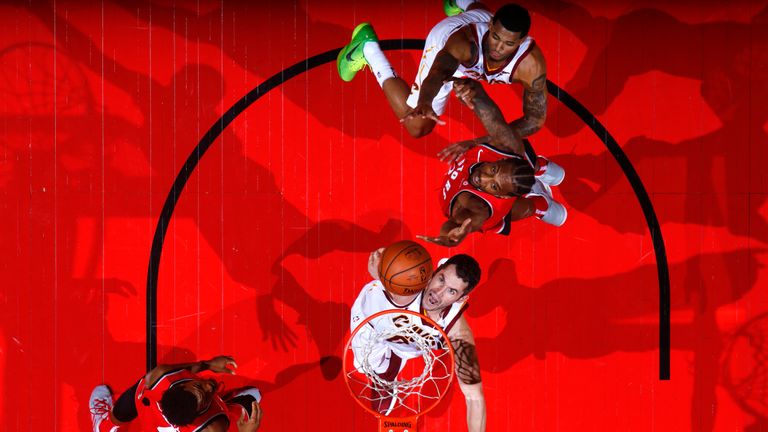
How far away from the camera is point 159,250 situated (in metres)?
5.15

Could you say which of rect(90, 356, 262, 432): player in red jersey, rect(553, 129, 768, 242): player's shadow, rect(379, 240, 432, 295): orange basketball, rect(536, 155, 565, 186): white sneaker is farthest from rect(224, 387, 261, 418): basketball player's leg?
rect(553, 129, 768, 242): player's shadow

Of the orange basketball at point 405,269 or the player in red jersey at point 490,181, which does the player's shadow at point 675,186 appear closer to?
the player in red jersey at point 490,181

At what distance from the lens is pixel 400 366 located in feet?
16.0

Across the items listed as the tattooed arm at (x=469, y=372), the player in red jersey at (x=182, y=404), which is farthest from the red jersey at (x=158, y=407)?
the tattooed arm at (x=469, y=372)

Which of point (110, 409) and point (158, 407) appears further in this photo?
point (110, 409)

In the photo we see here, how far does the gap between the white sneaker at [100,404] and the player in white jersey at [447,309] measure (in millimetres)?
1986

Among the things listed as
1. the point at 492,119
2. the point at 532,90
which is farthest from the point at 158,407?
the point at 532,90

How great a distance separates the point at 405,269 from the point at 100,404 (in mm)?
2663

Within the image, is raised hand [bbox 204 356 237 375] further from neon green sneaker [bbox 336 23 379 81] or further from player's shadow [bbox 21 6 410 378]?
neon green sneaker [bbox 336 23 379 81]

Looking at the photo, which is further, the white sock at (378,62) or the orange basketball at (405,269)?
the white sock at (378,62)

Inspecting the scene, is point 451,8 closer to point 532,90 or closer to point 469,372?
point 532,90

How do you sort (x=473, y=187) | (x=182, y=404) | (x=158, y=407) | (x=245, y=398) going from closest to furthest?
(x=182, y=404)
(x=158, y=407)
(x=473, y=187)
(x=245, y=398)

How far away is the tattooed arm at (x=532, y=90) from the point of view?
4238 millimetres

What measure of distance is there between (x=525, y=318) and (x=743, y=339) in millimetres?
1750
